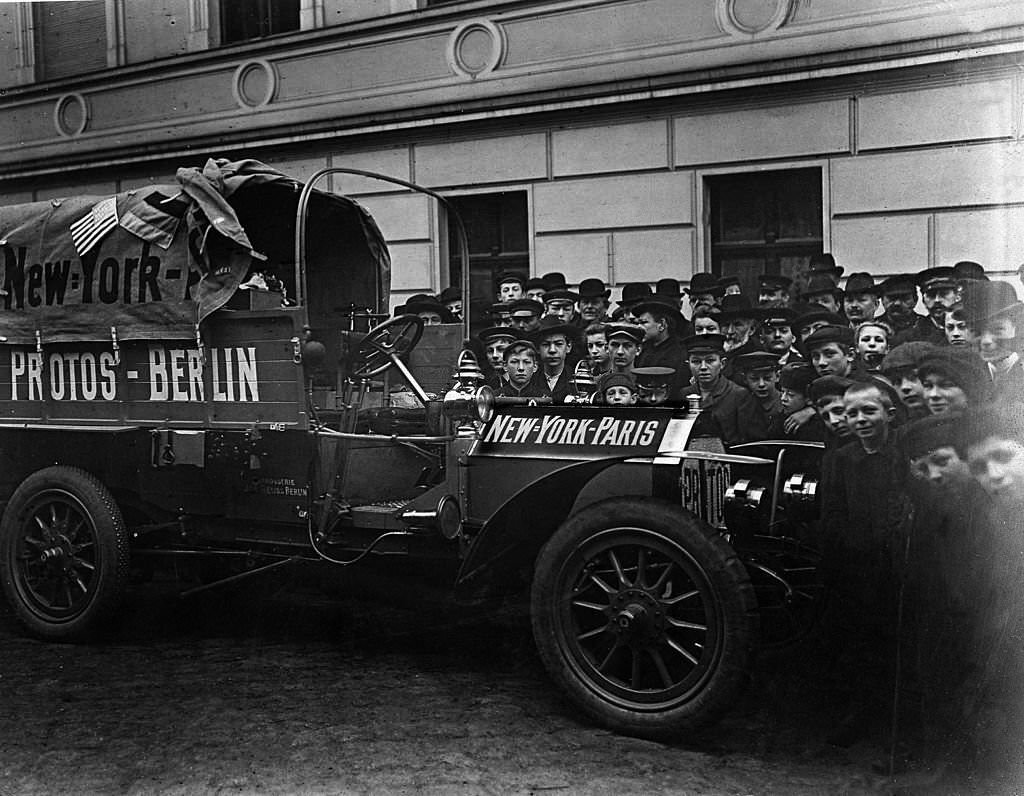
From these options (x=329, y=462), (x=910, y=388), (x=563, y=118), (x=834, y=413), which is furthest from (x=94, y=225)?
(x=910, y=388)

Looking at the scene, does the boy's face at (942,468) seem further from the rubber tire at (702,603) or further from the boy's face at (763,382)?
the boy's face at (763,382)

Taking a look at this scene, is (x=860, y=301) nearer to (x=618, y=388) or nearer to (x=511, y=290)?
(x=618, y=388)

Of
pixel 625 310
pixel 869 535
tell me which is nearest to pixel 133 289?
pixel 625 310

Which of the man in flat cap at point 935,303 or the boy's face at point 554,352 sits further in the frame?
the boy's face at point 554,352

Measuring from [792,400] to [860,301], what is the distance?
109cm

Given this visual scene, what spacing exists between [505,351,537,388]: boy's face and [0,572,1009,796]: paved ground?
1363 millimetres

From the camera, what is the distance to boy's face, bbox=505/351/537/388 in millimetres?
5715

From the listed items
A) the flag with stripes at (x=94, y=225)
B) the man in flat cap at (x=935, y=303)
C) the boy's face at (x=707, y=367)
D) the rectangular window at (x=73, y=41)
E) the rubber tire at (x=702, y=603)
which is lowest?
the rubber tire at (x=702, y=603)

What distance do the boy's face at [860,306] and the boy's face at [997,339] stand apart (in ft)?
3.24

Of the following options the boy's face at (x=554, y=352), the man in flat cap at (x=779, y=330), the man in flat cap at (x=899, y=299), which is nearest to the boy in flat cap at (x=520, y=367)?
the boy's face at (x=554, y=352)

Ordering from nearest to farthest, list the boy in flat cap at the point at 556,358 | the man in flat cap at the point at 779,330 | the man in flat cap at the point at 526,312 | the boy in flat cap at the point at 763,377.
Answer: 1. the boy in flat cap at the point at 763,377
2. the man in flat cap at the point at 779,330
3. the boy in flat cap at the point at 556,358
4. the man in flat cap at the point at 526,312

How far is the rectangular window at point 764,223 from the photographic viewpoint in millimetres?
6727

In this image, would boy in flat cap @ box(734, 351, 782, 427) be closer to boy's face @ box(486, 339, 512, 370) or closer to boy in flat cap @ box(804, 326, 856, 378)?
boy in flat cap @ box(804, 326, 856, 378)

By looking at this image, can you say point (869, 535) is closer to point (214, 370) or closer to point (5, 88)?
point (214, 370)
